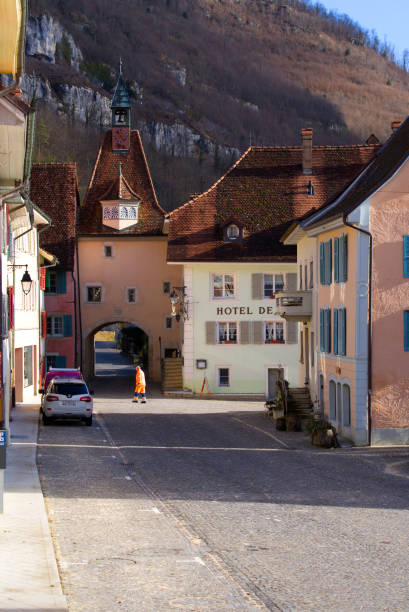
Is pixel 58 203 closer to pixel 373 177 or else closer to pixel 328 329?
pixel 328 329

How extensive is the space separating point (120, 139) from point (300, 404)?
34.7m

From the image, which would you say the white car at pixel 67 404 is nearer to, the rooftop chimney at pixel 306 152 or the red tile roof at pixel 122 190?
the rooftop chimney at pixel 306 152

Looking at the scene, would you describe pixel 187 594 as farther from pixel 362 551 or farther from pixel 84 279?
pixel 84 279

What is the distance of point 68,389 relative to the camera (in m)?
34.0

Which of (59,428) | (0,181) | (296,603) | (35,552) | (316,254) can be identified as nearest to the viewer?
(296,603)

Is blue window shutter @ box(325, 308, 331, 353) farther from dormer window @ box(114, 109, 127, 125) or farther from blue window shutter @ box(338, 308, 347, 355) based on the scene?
dormer window @ box(114, 109, 127, 125)

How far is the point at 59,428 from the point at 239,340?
69.5 ft

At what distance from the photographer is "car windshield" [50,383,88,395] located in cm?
3391

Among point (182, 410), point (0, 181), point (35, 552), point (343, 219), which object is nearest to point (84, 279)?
point (182, 410)

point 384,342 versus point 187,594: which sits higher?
point 384,342

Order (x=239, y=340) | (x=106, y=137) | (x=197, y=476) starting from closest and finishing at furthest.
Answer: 1. (x=197, y=476)
2. (x=239, y=340)
3. (x=106, y=137)

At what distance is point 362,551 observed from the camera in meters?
13.0

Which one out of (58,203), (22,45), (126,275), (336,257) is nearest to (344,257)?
(336,257)

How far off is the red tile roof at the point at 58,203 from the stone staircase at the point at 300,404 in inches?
893
